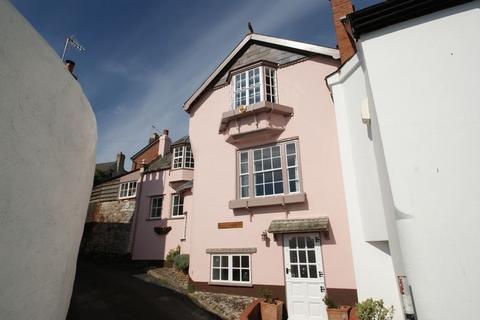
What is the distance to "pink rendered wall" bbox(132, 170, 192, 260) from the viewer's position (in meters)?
16.8

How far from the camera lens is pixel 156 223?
17.9 meters

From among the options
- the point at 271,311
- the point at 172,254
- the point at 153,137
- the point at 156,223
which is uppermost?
the point at 153,137

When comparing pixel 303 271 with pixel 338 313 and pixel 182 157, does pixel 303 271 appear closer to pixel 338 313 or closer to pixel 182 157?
pixel 338 313

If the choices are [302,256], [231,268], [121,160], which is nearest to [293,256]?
[302,256]

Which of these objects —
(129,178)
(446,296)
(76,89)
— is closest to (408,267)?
(446,296)

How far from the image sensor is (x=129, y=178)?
21.3 metres

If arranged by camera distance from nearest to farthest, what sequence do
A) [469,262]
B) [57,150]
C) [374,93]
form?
[57,150] < [469,262] < [374,93]

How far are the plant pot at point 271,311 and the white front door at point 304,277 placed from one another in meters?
0.74

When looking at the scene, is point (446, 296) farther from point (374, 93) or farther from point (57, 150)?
point (57, 150)

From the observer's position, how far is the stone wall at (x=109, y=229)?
755 inches

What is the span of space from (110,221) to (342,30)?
20.1m

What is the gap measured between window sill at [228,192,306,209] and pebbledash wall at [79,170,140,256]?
463 inches

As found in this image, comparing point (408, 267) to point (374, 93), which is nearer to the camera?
point (408, 267)

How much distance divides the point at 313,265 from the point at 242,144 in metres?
5.60
